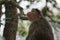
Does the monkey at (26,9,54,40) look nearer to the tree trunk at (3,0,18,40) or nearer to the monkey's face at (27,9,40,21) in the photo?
the monkey's face at (27,9,40,21)

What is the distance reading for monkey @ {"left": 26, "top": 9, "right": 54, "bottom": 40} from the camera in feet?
5.73

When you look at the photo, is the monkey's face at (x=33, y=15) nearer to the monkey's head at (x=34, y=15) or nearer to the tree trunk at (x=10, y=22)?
the monkey's head at (x=34, y=15)

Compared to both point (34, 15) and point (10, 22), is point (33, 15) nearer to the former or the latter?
point (34, 15)

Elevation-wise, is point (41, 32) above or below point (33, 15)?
below

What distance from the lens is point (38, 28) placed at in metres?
1.83

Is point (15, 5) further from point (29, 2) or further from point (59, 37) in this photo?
point (59, 37)

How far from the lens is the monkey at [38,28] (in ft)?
5.73

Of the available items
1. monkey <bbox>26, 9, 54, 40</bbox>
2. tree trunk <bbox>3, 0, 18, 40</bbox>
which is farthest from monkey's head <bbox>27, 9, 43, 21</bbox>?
tree trunk <bbox>3, 0, 18, 40</bbox>

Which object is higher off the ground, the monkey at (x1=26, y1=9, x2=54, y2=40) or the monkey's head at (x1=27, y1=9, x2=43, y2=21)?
the monkey's head at (x1=27, y1=9, x2=43, y2=21)

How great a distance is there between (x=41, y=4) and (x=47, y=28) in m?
0.43

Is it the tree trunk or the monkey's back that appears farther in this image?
the tree trunk

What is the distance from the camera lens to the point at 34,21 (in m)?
1.92

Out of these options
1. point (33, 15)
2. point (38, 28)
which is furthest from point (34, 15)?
point (38, 28)

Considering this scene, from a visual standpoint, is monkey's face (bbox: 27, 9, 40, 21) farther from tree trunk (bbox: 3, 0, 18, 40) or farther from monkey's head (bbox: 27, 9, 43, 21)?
tree trunk (bbox: 3, 0, 18, 40)
